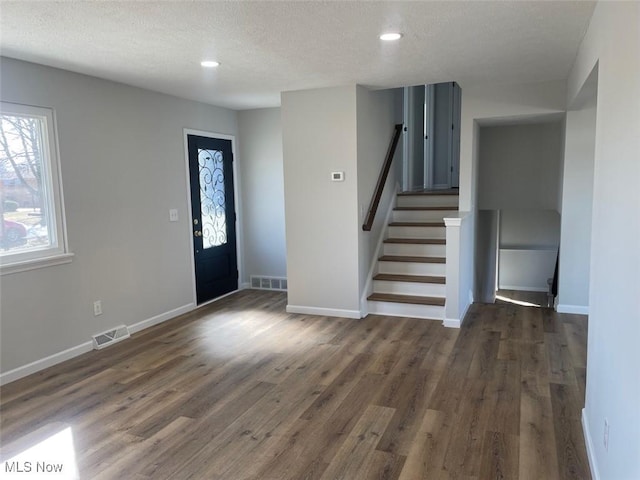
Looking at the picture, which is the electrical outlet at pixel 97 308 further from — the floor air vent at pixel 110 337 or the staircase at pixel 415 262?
the staircase at pixel 415 262

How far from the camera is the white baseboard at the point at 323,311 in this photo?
4.93 meters

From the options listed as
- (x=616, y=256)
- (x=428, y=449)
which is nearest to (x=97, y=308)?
(x=428, y=449)

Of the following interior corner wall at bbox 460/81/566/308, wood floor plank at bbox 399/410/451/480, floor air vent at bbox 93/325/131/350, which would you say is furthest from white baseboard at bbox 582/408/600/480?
floor air vent at bbox 93/325/131/350

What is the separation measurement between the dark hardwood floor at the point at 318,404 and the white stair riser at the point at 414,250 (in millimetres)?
1005

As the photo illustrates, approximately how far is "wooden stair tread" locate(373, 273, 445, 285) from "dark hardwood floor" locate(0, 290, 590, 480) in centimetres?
60

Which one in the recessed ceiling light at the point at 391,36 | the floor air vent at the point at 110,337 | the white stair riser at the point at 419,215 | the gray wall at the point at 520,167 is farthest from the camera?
the gray wall at the point at 520,167

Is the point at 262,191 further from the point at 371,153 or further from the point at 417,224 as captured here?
the point at 417,224

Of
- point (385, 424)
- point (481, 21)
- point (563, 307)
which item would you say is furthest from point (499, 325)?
point (481, 21)

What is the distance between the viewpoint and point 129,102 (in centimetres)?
443

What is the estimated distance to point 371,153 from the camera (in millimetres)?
5156

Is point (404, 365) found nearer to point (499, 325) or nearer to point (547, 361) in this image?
point (547, 361)

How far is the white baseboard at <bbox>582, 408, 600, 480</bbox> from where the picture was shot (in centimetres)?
215

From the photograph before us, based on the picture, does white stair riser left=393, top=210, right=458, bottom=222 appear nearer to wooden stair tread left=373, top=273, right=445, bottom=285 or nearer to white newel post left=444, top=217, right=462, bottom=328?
wooden stair tread left=373, top=273, right=445, bottom=285

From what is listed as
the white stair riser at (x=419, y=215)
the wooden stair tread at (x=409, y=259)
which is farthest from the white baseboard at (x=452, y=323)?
the white stair riser at (x=419, y=215)
